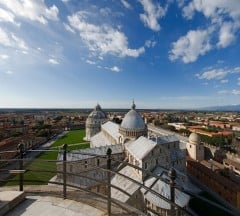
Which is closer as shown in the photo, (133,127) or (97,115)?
(133,127)

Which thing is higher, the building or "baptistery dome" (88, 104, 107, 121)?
"baptistery dome" (88, 104, 107, 121)

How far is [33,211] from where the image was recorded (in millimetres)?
4668

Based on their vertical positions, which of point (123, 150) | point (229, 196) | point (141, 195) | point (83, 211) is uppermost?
point (83, 211)

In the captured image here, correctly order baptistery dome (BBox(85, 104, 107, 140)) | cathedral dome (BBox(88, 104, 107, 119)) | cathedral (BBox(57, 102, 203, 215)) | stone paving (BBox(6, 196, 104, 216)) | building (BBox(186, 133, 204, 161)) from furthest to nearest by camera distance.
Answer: cathedral dome (BBox(88, 104, 107, 119)) < baptistery dome (BBox(85, 104, 107, 140)) < building (BBox(186, 133, 204, 161)) < cathedral (BBox(57, 102, 203, 215)) < stone paving (BBox(6, 196, 104, 216))

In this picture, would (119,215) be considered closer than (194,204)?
Yes

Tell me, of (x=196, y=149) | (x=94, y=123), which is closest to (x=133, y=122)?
(x=196, y=149)

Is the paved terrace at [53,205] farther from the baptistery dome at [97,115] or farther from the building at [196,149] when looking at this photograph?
the baptistery dome at [97,115]

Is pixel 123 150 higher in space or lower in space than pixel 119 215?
lower

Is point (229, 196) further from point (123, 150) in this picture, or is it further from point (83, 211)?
point (83, 211)

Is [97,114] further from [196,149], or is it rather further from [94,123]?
[196,149]

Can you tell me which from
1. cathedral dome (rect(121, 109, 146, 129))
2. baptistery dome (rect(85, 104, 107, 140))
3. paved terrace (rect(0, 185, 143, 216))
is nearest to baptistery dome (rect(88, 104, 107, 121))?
baptistery dome (rect(85, 104, 107, 140))

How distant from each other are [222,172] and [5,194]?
31883 millimetres

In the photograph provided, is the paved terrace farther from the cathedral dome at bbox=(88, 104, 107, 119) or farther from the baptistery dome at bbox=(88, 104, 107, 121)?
the cathedral dome at bbox=(88, 104, 107, 119)

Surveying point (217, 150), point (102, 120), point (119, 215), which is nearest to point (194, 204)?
point (119, 215)
